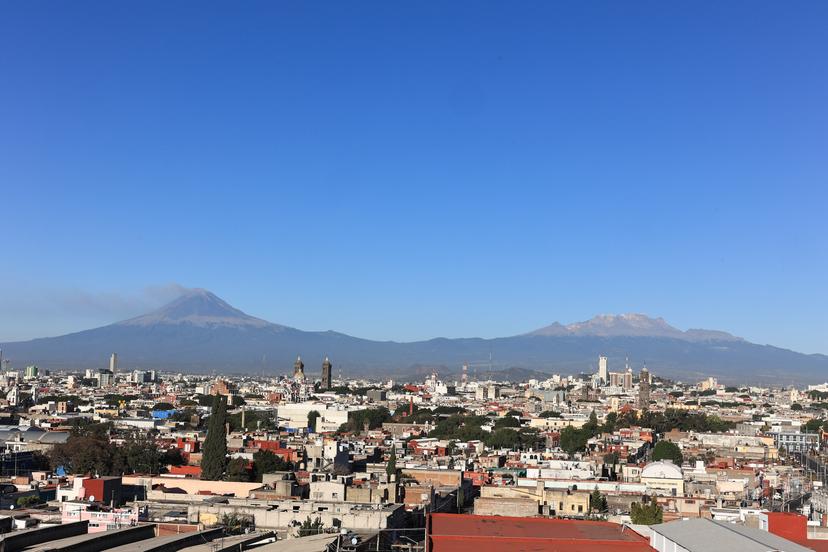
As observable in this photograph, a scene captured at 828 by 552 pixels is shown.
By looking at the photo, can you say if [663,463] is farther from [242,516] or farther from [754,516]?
[242,516]

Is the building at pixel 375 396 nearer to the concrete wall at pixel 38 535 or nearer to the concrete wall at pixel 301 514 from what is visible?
the concrete wall at pixel 301 514

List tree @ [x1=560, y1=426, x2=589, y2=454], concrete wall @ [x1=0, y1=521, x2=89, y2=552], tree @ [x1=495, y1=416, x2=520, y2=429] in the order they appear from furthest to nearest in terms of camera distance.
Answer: tree @ [x1=495, y1=416, x2=520, y2=429], tree @ [x1=560, y1=426, x2=589, y2=454], concrete wall @ [x1=0, y1=521, x2=89, y2=552]

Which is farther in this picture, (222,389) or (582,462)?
(222,389)

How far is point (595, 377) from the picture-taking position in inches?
6604

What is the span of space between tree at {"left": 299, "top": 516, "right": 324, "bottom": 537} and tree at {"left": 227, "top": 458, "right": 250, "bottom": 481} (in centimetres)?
1234

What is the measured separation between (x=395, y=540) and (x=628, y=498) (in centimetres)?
1377

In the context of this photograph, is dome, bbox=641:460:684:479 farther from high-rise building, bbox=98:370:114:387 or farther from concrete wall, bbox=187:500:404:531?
high-rise building, bbox=98:370:114:387

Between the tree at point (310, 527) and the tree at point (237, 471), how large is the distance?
12343 millimetres

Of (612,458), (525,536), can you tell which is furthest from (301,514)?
(612,458)

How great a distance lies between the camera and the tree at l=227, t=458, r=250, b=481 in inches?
1396

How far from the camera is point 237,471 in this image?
1426 inches

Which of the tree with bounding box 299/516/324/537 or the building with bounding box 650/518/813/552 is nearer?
the building with bounding box 650/518/813/552

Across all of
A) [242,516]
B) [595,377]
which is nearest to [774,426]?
[242,516]

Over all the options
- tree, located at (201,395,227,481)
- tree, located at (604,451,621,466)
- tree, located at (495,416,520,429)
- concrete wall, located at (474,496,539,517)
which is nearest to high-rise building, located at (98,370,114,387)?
tree, located at (495,416,520,429)
